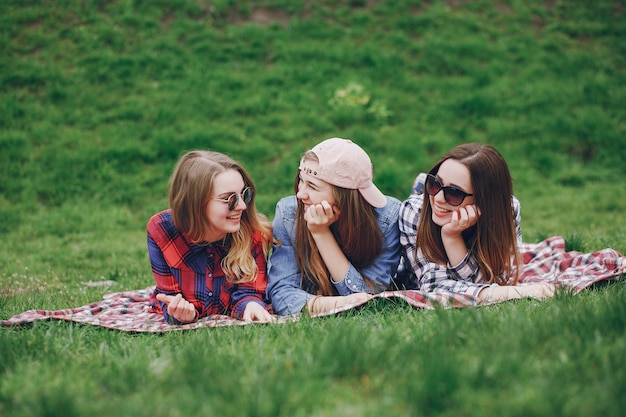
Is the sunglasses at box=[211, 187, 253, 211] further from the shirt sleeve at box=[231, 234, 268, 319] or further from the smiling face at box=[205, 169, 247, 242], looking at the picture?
the shirt sleeve at box=[231, 234, 268, 319]

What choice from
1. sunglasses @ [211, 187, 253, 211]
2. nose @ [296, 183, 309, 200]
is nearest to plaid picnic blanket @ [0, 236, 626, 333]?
sunglasses @ [211, 187, 253, 211]

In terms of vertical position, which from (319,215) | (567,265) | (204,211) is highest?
(204,211)

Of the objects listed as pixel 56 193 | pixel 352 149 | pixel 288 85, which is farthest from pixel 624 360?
pixel 288 85

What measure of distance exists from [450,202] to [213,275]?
1.73m

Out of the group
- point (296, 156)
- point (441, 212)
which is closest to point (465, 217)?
point (441, 212)

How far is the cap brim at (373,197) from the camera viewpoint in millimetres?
4121

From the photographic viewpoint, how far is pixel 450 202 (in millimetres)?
3959

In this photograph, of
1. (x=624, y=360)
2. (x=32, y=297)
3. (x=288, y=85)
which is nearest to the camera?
(x=624, y=360)

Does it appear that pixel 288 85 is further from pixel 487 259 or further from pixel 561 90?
pixel 487 259

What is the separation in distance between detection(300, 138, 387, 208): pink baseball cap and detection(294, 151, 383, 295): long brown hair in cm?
5

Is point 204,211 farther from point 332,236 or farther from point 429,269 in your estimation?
point 429,269

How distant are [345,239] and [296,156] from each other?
17.4 ft

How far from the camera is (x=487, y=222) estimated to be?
4035mm

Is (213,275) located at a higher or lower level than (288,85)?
lower
